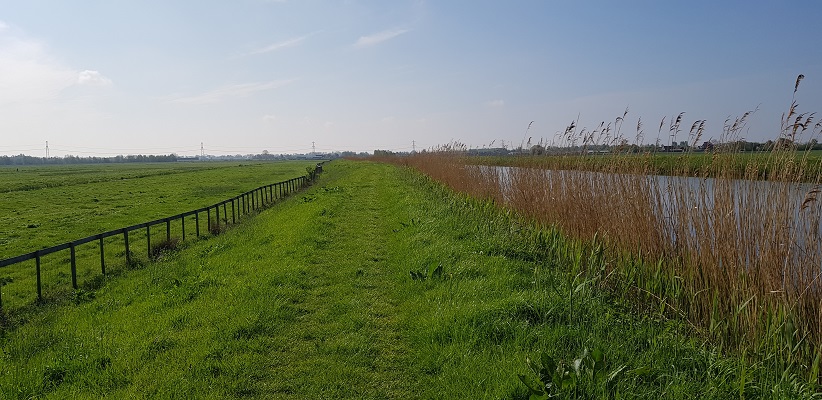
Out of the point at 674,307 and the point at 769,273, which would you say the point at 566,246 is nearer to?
the point at 674,307

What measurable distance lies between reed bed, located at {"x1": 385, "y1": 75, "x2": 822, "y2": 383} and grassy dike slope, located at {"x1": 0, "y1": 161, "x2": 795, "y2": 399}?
0.46 meters

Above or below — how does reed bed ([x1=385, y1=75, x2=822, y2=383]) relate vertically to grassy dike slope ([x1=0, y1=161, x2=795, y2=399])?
above

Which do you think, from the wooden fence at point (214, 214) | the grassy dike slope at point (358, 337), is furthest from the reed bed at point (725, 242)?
the wooden fence at point (214, 214)

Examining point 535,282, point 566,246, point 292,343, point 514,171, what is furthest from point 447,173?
point 292,343

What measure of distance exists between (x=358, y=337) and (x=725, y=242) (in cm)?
396

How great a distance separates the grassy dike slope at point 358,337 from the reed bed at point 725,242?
461 mm

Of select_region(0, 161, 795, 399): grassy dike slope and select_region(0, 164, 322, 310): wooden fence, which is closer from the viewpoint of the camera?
select_region(0, 161, 795, 399): grassy dike slope

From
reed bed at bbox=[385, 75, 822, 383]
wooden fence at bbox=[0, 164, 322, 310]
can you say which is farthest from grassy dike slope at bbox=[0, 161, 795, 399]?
wooden fence at bbox=[0, 164, 322, 310]

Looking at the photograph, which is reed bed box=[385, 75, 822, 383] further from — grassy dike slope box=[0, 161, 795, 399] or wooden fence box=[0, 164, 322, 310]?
wooden fence box=[0, 164, 322, 310]

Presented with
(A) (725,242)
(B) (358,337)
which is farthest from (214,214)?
(A) (725,242)

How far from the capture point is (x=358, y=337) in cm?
495

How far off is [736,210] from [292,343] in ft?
16.3

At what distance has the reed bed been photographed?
4.20 meters

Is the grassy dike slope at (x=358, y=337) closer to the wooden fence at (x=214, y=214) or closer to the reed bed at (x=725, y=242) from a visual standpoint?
the reed bed at (x=725, y=242)
